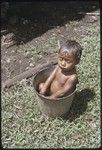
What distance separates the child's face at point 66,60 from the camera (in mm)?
4312

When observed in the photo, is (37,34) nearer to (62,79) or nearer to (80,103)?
(80,103)

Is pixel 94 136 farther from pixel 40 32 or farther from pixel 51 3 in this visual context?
pixel 51 3

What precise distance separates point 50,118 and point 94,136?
0.57 meters

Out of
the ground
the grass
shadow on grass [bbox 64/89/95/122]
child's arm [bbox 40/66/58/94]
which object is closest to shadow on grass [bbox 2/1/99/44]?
the ground

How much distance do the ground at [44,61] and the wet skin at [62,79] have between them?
0.35 meters

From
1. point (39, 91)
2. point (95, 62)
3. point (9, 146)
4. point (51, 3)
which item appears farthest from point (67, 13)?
point (9, 146)

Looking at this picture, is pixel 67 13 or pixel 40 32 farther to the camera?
pixel 67 13

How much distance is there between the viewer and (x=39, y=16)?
22.9 feet

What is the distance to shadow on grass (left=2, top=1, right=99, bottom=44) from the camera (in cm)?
660

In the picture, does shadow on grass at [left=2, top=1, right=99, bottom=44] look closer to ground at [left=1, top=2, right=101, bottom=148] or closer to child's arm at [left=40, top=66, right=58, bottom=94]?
ground at [left=1, top=2, right=101, bottom=148]

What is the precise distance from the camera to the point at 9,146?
175 inches

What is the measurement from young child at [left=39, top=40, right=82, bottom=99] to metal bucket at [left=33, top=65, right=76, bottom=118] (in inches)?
3.2

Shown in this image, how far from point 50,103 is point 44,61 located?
1.44 m

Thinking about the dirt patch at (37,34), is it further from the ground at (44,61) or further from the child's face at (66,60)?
the child's face at (66,60)
